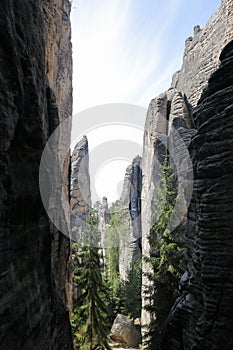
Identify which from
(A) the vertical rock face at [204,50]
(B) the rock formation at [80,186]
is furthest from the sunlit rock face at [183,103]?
(B) the rock formation at [80,186]

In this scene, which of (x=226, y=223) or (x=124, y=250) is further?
(x=124, y=250)

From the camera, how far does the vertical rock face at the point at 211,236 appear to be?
4465 mm

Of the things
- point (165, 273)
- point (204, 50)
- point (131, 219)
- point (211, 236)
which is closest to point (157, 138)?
point (204, 50)

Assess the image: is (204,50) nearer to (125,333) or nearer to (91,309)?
(91,309)

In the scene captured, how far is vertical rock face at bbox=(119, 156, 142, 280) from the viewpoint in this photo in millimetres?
24875

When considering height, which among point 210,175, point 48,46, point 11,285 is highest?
point 48,46

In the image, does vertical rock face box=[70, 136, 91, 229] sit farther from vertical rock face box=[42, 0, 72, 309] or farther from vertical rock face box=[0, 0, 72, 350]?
vertical rock face box=[0, 0, 72, 350]

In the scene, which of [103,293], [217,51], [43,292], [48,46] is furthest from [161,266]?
[217,51]

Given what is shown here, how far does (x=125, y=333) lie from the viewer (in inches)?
700

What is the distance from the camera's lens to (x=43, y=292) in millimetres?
4465

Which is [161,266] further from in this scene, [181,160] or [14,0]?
[14,0]

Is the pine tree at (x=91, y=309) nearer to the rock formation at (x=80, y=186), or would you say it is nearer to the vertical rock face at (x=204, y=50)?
the rock formation at (x=80, y=186)

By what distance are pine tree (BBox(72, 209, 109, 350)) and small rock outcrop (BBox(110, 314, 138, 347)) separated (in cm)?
382

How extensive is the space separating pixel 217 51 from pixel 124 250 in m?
19.4
